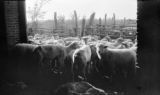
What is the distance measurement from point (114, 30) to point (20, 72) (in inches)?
60.5

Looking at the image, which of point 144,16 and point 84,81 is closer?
point 144,16

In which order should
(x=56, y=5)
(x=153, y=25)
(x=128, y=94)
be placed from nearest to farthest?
(x=153, y=25), (x=128, y=94), (x=56, y=5)

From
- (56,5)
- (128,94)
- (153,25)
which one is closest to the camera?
(153,25)

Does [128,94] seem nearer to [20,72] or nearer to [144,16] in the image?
[144,16]

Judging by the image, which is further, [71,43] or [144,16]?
[71,43]

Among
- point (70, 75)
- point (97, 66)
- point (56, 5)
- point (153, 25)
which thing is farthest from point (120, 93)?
point (56, 5)

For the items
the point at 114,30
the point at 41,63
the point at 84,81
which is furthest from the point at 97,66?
the point at 41,63

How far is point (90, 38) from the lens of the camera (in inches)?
152

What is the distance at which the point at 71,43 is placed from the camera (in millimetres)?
3957

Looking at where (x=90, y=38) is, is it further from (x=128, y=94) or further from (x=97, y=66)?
(x=128, y=94)

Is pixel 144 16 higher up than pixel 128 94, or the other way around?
pixel 144 16

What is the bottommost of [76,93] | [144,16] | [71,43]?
[76,93]

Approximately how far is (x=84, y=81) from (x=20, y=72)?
1.01 meters

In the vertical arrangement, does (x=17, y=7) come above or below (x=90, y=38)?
above
